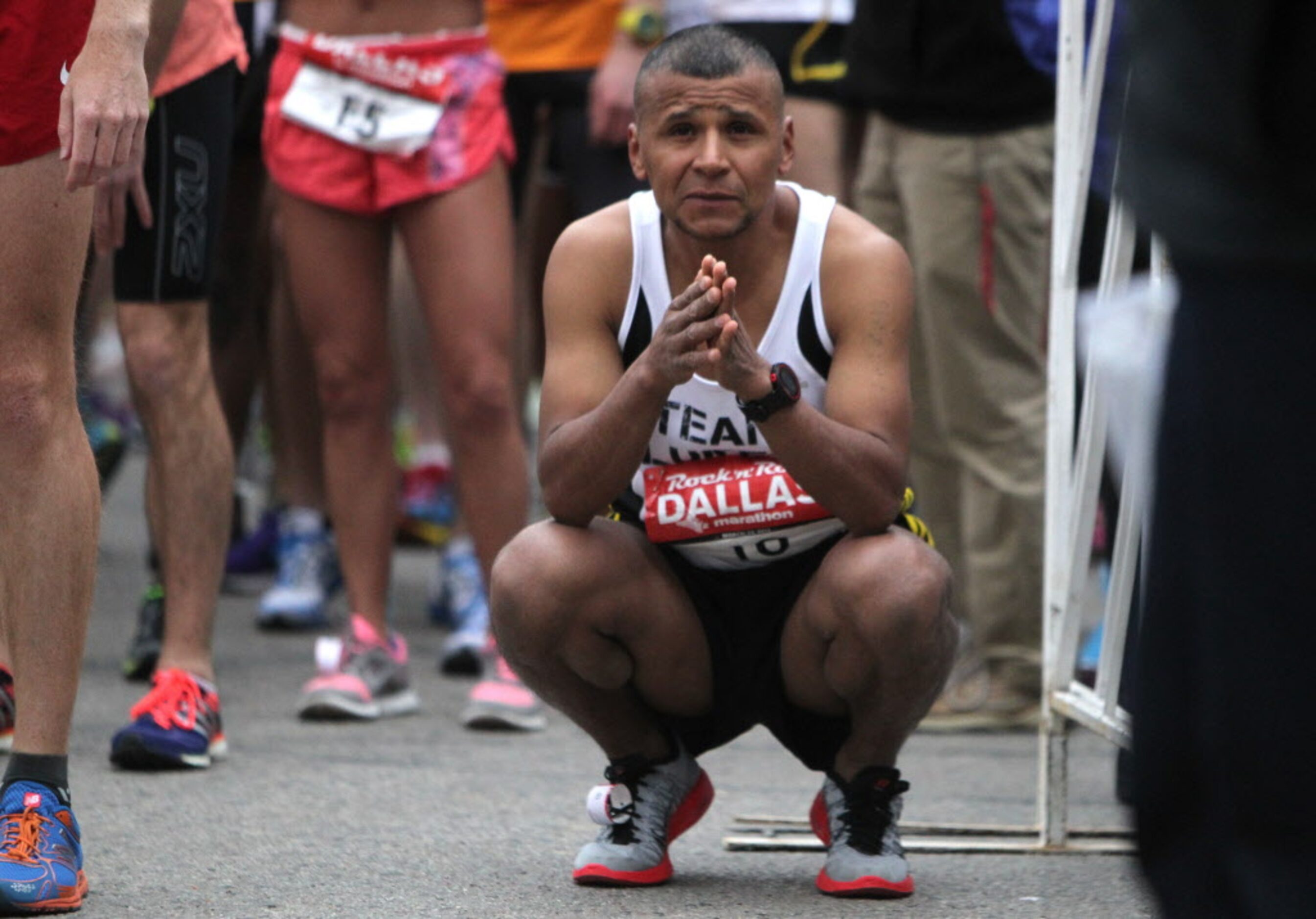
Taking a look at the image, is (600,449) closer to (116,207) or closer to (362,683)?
(116,207)

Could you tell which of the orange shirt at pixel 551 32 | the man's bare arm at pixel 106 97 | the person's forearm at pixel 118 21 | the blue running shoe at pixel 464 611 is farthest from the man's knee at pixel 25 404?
the orange shirt at pixel 551 32

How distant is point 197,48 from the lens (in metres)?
4.00

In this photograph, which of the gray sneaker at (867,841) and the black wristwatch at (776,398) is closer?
the black wristwatch at (776,398)

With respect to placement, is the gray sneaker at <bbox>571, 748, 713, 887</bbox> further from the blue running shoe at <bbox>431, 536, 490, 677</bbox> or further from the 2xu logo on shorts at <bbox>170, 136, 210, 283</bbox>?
the blue running shoe at <bbox>431, 536, 490, 677</bbox>

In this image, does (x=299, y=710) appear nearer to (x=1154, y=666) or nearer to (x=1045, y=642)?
(x=1045, y=642)

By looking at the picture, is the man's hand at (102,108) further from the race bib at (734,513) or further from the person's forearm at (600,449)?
the race bib at (734,513)

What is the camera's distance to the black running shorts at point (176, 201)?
13.1 ft

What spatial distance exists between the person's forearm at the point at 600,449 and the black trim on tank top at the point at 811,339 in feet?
0.92

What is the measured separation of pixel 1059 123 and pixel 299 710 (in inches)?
81.2

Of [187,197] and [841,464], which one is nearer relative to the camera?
[841,464]

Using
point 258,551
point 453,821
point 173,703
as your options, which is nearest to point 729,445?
point 453,821

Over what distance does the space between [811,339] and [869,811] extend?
0.69 meters

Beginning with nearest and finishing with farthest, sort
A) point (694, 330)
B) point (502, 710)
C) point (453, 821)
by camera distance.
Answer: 1. point (694, 330)
2. point (453, 821)
3. point (502, 710)

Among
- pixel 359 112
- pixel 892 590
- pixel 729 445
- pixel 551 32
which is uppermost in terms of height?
pixel 551 32
